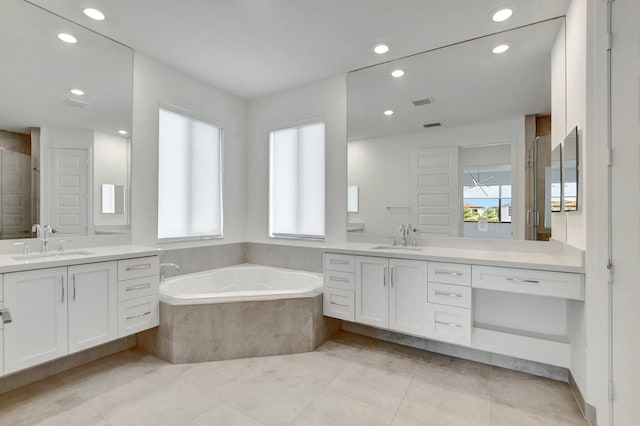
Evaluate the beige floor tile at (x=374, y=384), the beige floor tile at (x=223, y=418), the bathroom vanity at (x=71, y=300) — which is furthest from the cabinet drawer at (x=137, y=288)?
the beige floor tile at (x=374, y=384)

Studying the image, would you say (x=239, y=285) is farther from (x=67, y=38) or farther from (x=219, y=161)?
(x=67, y=38)

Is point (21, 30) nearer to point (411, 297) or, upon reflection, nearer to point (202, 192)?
point (202, 192)

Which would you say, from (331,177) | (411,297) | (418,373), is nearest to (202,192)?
(331,177)

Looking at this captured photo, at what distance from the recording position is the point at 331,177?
3381 millimetres

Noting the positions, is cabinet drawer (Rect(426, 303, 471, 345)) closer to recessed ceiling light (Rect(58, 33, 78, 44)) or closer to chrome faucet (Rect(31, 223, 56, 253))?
chrome faucet (Rect(31, 223, 56, 253))

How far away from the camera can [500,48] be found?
2.49m

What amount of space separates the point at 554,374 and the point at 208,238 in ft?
11.4

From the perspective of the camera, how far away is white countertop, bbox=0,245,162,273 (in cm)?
182

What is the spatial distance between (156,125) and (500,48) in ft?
10.6

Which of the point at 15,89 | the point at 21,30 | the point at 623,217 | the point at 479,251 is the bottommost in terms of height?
the point at 479,251

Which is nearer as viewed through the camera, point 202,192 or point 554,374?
point 554,374

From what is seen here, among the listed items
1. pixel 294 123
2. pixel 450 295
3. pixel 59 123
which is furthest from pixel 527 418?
pixel 59 123

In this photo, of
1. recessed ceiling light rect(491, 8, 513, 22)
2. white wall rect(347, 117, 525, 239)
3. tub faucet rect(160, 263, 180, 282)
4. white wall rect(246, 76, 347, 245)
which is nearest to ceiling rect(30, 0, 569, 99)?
recessed ceiling light rect(491, 8, 513, 22)

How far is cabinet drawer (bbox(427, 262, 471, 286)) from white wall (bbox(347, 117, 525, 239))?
700 mm
